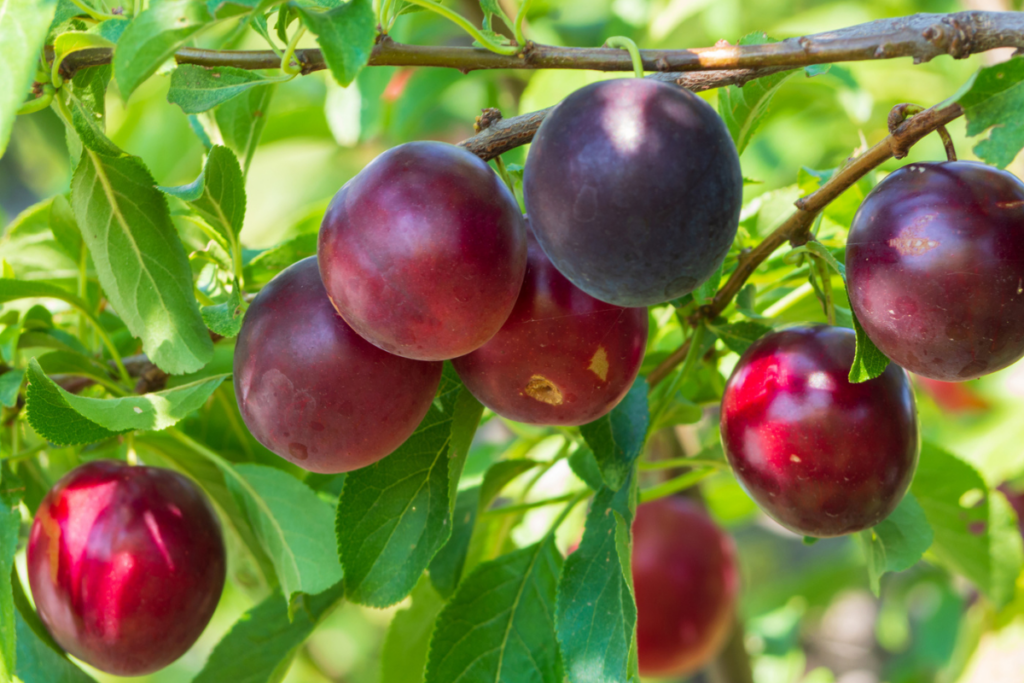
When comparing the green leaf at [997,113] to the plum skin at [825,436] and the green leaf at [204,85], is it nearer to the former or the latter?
the plum skin at [825,436]

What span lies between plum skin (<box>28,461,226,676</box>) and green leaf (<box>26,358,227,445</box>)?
0.11m

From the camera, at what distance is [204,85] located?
2.20ft

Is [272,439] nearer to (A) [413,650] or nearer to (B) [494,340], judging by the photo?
(B) [494,340]

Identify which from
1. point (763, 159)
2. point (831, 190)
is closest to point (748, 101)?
point (831, 190)

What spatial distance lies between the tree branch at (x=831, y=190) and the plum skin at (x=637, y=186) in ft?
0.46

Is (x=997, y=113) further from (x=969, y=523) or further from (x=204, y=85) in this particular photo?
(x=969, y=523)

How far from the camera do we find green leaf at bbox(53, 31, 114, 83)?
68 cm

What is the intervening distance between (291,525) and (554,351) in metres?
0.37

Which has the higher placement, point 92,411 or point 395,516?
point 92,411

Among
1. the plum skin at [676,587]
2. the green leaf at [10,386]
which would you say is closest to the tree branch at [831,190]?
the green leaf at [10,386]

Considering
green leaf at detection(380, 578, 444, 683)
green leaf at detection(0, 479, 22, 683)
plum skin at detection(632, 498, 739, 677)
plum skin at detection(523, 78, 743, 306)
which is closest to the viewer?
plum skin at detection(523, 78, 743, 306)

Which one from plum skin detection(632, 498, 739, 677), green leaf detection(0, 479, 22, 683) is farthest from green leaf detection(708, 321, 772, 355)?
plum skin detection(632, 498, 739, 677)

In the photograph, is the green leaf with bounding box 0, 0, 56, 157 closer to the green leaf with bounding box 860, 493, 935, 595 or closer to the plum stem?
the plum stem

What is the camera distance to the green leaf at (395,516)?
812 mm
